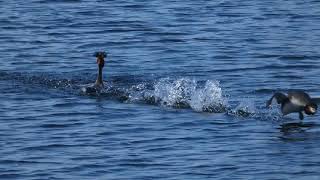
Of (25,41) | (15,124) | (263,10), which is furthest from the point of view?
(263,10)

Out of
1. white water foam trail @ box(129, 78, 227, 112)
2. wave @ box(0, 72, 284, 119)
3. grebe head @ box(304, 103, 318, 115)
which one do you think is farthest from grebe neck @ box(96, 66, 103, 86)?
grebe head @ box(304, 103, 318, 115)

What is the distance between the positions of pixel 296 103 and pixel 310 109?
0.27 metres

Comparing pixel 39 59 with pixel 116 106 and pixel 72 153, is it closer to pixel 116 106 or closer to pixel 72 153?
pixel 116 106

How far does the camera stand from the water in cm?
1680

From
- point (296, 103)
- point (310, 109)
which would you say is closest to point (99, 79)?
point (296, 103)

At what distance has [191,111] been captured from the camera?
20.2 metres

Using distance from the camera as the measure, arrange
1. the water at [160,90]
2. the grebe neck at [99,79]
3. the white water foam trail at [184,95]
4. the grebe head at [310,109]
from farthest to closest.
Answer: the grebe neck at [99,79] < the white water foam trail at [184,95] < the grebe head at [310,109] < the water at [160,90]

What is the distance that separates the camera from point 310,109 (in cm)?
1881

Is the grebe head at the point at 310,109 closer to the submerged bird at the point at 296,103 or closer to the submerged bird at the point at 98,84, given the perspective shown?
the submerged bird at the point at 296,103

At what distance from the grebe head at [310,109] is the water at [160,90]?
250 millimetres

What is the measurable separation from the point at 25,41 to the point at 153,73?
587cm

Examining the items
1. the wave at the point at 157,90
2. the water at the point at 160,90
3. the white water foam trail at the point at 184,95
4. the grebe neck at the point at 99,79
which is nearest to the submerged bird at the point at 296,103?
the water at the point at 160,90

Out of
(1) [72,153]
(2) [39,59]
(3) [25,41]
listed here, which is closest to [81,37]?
(3) [25,41]

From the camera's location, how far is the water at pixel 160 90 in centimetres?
1680
